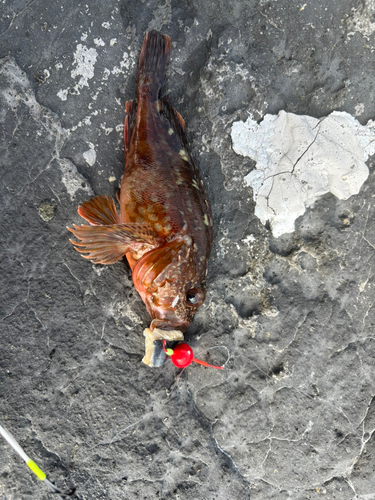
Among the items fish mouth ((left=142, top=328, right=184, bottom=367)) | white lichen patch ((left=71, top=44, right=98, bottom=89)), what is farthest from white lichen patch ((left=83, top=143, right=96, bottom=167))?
fish mouth ((left=142, top=328, right=184, bottom=367))

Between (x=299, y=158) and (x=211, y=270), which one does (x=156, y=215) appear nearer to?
(x=211, y=270)

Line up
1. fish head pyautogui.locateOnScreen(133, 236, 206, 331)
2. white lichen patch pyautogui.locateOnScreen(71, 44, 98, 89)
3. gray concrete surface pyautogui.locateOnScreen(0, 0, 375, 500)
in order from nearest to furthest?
fish head pyautogui.locateOnScreen(133, 236, 206, 331)
gray concrete surface pyautogui.locateOnScreen(0, 0, 375, 500)
white lichen patch pyautogui.locateOnScreen(71, 44, 98, 89)

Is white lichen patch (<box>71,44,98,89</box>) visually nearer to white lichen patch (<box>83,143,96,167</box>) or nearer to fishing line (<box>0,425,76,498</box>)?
white lichen patch (<box>83,143,96,167</box>)

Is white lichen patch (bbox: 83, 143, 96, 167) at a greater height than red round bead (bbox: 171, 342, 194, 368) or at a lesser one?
greater

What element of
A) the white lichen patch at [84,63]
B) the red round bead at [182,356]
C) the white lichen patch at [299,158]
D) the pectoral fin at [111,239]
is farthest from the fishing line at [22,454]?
the white lichen patch at [84,63]

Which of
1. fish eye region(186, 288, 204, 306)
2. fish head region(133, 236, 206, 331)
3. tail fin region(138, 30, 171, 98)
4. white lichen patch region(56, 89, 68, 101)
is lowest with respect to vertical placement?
fish eye region(186, 288, 204, 306)
